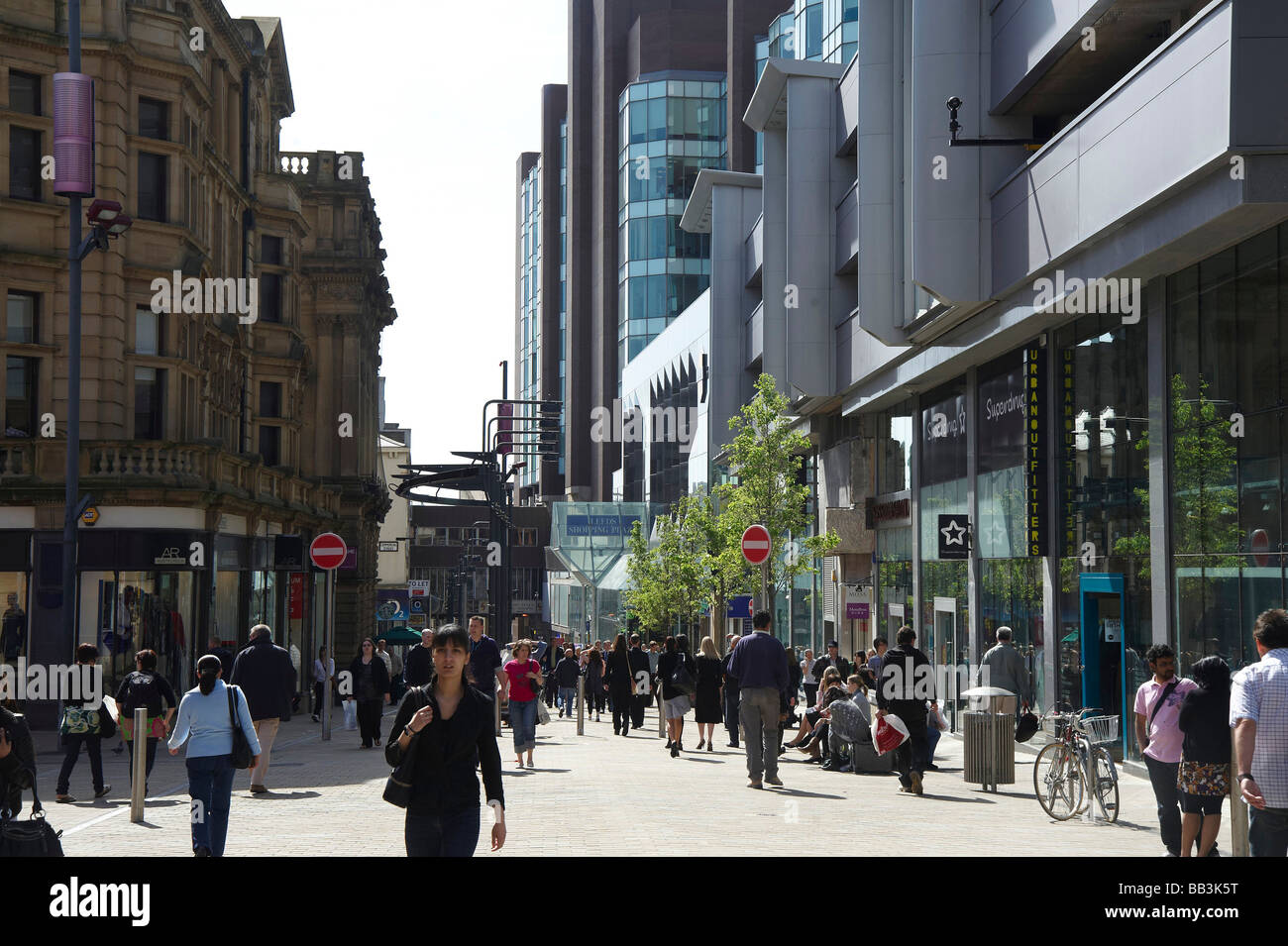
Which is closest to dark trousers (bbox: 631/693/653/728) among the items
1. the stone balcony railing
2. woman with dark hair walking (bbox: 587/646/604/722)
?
woman with dark hair walking (bbox: 587/646/604/722)

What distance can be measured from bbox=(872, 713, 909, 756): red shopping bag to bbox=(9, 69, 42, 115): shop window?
63.4ft

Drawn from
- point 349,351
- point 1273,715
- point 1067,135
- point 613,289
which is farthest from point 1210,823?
point 613,289

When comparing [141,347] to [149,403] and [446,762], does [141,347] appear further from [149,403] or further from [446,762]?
[446,762]

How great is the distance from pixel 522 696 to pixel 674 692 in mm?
3981

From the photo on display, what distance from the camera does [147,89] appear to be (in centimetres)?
2955

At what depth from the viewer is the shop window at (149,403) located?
30.2 m

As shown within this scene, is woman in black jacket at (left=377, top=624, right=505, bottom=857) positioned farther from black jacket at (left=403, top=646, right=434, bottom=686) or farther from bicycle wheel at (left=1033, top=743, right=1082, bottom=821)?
black jacket at (left=403, top=646, right=434, bottom=686)

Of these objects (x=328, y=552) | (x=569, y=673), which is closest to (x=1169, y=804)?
(x=328, y=552)

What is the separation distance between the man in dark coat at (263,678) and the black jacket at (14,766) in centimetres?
705

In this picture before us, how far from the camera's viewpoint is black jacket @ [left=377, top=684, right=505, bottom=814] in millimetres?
7418

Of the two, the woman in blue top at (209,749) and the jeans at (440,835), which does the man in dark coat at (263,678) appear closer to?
the woman in blue top at (209,749)

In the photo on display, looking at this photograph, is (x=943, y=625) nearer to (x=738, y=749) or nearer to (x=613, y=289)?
(x=738, y=749)
